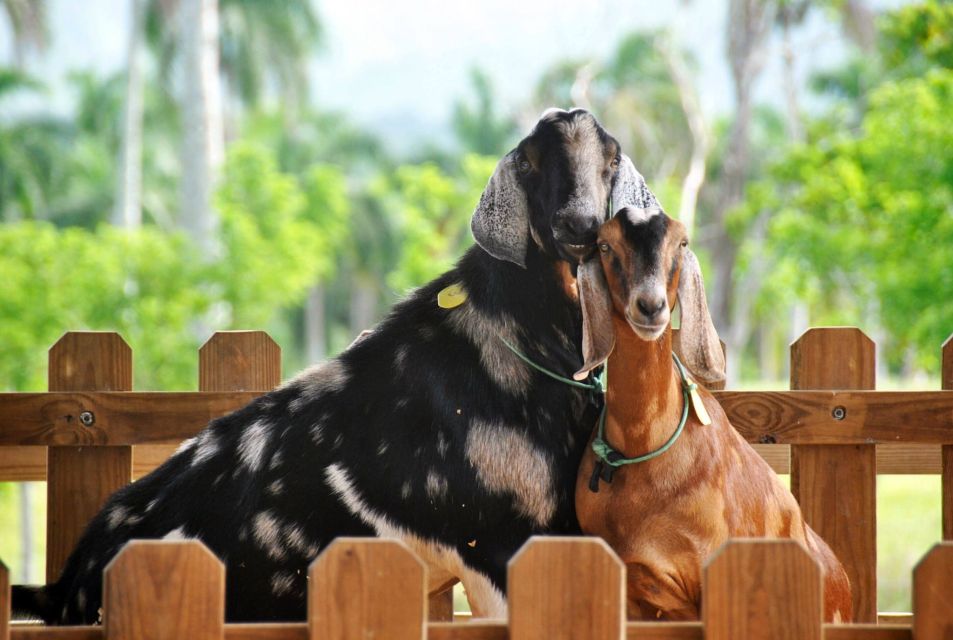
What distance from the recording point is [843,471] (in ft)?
12.1

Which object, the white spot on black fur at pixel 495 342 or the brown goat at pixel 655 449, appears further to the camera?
the white spot on black fur at pixel 495 342

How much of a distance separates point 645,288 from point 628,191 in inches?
19.9

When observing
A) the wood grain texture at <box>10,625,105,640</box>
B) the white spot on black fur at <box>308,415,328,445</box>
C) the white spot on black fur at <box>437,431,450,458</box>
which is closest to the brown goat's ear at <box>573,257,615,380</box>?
the white spot on black fur at <box>437,431,450,458</box>

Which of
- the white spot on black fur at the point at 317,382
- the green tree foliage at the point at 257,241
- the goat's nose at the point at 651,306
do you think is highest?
the green tree foliage at the point at 257,241

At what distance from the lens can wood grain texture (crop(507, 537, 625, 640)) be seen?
2.06 m

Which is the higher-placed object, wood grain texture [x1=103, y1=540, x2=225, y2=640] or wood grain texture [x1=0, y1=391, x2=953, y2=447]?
wood grain texture [x1=0, y1=391, x2=953, y2=447]

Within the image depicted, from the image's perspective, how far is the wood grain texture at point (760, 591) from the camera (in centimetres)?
208

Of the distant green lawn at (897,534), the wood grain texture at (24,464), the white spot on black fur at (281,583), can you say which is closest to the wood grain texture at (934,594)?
the white spot on black fur at (281,583)

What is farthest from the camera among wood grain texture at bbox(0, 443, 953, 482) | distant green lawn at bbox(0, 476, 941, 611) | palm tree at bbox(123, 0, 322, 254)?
palm tree at bbox(123, 0, 322, 254)

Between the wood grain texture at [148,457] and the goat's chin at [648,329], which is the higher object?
the goat's chin at [648,329]

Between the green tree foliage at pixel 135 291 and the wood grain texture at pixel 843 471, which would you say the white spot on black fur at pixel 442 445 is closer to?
the wood grain texture at pixel 843 471

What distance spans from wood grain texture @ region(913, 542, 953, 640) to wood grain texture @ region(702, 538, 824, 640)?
6.9 inches

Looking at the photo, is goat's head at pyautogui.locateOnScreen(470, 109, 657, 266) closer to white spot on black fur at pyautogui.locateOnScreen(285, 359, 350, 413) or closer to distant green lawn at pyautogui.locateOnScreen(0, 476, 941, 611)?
white spot on black fur at pyautogui.locateOnScreen(285, 359, 350, 413)

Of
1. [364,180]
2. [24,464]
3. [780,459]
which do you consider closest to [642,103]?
[364,180]
